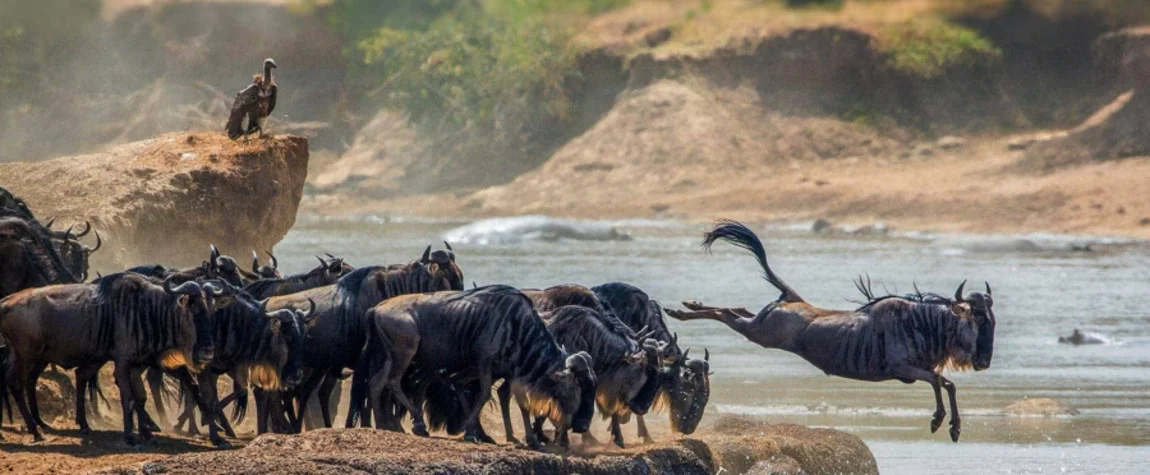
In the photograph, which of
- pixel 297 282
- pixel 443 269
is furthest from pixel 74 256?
pixel 443 269

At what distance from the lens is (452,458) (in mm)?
8727

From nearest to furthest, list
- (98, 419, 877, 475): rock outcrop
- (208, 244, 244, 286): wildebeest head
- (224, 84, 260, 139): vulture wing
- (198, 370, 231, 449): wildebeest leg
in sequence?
(98, 419, 877, 475): rock outcrop
(198, 370, 231, 449): wildebeest leg
(208, 244, 244, 286): wildebeest head
(224, 84, 260, 139): vulture wing


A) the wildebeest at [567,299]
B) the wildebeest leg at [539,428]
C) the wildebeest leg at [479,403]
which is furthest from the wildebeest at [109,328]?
the wildebeest at [567,299]

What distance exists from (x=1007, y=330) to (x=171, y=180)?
10121 mm

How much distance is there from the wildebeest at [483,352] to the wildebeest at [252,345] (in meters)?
0.43

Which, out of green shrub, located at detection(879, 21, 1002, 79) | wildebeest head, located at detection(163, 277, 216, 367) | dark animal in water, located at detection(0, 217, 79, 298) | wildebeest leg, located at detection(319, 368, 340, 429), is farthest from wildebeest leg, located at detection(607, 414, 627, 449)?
green shrub, located at detection(879, 21, 1002, 79)

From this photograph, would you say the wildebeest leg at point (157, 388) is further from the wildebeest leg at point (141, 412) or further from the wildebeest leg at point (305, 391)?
the wildebeest leg at point (141, 412)

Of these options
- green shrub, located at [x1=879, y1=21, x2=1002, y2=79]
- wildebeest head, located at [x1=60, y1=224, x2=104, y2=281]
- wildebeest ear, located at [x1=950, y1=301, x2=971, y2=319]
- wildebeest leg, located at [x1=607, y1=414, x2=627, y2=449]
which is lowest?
wildebeest leg, located at [x1=607, y1=414, x2=627, y2=449]

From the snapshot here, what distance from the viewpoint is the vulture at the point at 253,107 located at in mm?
16062

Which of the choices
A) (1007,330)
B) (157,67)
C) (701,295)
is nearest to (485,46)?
(157,67)

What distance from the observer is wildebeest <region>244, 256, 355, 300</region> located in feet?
38.0

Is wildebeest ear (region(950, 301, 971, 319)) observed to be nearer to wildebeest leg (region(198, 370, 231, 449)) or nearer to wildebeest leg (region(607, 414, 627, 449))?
wildebeest leg (region(607, 414, 627, 449))

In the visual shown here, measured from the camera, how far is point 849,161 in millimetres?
44312

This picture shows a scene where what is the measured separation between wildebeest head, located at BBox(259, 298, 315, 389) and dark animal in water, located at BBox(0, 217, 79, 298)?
1.69 metres
